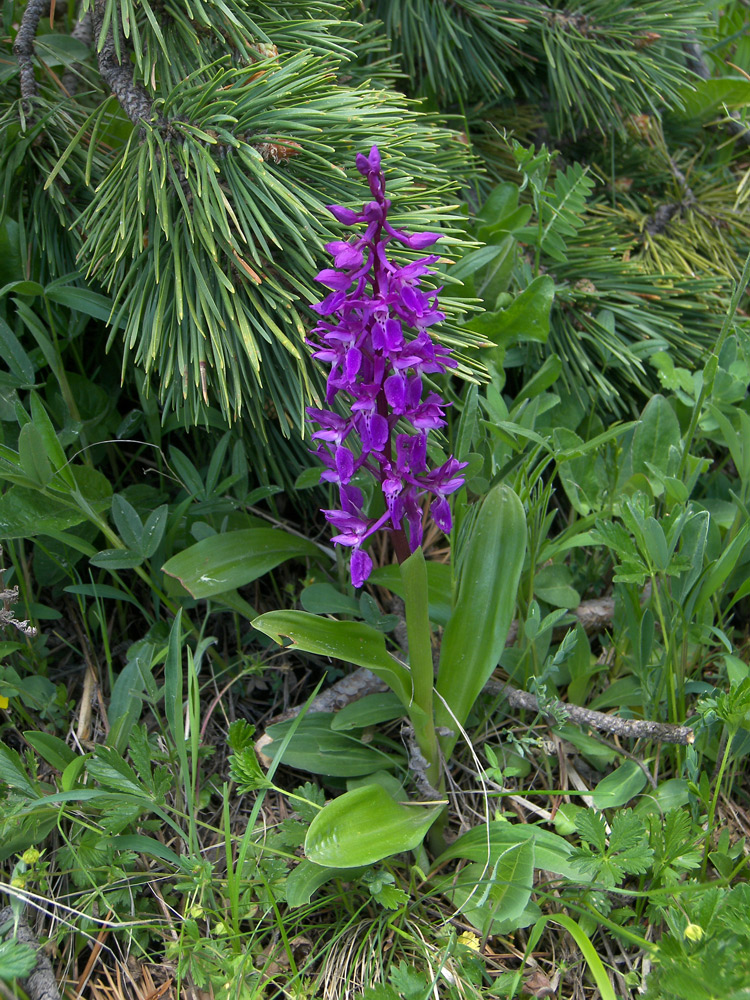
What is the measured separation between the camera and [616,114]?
7.30 ft

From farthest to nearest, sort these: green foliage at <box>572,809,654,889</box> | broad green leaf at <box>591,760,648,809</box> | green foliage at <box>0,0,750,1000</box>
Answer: broad green leaf at <box>591,760,648,809</box>
green foliage at <box>0,0,750,1000</box>
green foliage at <box>572,809,654,889</box>

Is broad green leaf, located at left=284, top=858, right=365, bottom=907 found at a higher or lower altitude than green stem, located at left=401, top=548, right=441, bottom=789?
lower

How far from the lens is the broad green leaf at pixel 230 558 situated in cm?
160

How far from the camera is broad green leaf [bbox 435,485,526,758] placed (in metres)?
1.51

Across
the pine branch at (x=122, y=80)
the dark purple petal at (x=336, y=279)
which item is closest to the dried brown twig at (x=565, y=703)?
the dark purple petal at (x=336, y=279)

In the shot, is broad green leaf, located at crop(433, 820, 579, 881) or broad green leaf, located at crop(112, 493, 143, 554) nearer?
broad green leaf, located at crop(433, 820, 579, 881)

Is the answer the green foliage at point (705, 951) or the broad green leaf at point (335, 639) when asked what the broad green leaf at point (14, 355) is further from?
the green foliage at point (705, 951)

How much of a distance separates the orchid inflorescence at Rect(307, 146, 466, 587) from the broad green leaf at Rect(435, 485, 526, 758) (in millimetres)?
241

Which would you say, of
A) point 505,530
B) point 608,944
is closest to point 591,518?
point 505,530

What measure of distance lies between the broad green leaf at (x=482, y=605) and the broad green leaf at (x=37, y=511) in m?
0.82

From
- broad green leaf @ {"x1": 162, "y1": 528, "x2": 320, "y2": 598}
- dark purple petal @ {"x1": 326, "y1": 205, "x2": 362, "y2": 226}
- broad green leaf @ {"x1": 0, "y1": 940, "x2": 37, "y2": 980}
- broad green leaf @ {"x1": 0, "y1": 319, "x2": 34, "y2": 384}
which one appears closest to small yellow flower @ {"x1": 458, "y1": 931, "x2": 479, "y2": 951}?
broad green leaf @ {"x1": 0, "y1": 940, "x2": 37, "y2": 980}

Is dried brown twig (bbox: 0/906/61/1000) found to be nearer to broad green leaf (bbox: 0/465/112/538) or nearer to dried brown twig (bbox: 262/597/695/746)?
dried brown twig (bbox: 262/597/695/746)

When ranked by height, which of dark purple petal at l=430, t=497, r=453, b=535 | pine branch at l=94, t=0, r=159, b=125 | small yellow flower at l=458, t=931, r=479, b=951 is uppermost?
pine branch at l=94, t=0, r=159, b=125

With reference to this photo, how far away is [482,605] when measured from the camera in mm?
1523
